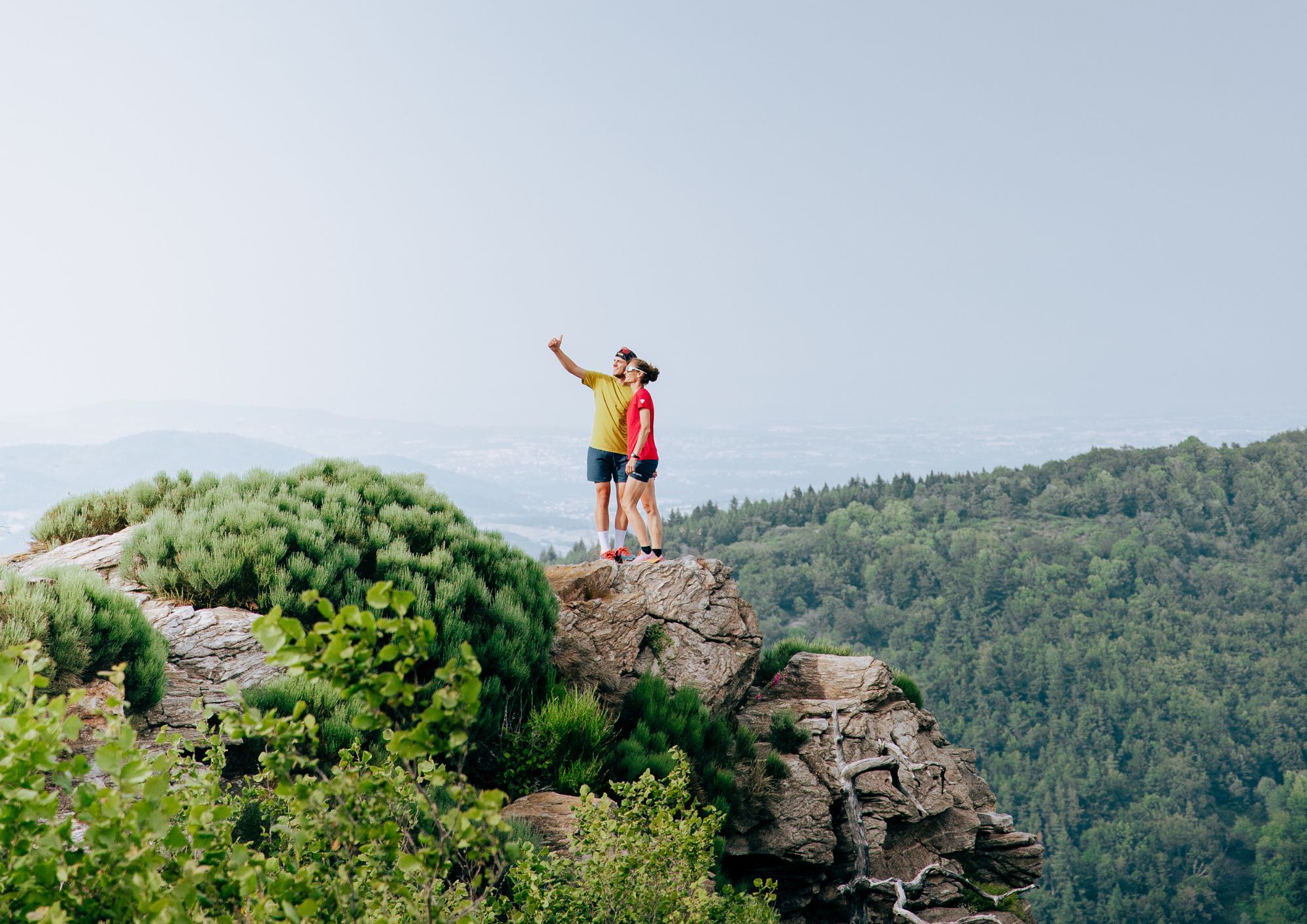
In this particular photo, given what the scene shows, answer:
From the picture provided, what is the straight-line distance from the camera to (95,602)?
6.69m

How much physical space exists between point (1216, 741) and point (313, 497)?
90.5m

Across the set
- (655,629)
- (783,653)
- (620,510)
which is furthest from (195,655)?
(783,653)

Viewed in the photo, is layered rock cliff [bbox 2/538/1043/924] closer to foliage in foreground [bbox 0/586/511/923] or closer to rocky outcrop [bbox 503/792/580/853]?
rocky outcrop [bbox 503/792/580/853]

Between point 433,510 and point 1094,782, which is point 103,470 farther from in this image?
point 433,510

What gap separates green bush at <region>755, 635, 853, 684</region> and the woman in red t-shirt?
2550 mm

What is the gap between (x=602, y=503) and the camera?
11.0m

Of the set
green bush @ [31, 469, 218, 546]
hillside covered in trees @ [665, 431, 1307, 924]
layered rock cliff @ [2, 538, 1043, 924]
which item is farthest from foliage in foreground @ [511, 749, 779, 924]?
hillside covered in trees @ [665, 431, 1307, 924]

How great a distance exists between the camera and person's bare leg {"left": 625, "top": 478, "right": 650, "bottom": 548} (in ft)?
33.7

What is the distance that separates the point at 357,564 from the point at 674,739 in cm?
349

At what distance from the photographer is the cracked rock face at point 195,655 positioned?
22.0 ft

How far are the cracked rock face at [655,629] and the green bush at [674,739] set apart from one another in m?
0.31

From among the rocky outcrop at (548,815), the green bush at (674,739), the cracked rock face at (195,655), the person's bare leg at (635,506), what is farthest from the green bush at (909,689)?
the cracked rock face at (195,655)

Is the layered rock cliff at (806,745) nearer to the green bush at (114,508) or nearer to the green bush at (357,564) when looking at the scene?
the green bush at (357,564)

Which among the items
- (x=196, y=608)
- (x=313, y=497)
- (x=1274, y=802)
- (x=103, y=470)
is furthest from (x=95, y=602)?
(x=103, y=470)
